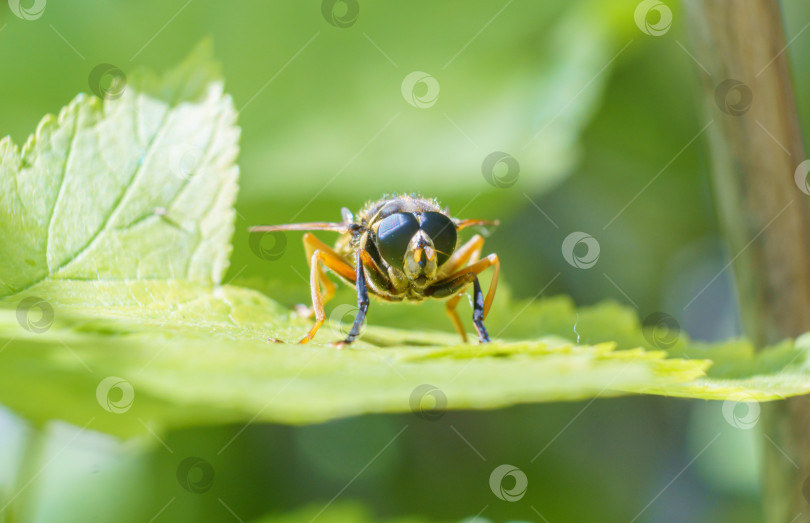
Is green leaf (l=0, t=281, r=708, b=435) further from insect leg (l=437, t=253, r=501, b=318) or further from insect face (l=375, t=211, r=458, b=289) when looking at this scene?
insect leg (l=437, t=253, r=501, b=318)

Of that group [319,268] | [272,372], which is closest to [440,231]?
[319,268]

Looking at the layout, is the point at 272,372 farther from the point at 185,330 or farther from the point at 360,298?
the point at 360,298

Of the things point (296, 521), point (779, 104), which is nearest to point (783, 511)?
point (779, 104)

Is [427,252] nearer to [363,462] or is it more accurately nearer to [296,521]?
[296,521]

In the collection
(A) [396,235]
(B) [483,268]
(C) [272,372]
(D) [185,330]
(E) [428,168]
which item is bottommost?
(C) [272,372]

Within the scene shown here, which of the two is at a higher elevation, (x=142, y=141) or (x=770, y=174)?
(x=142, y=141)

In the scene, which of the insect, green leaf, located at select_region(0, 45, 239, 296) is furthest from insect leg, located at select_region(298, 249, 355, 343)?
green leaf, located at select_region(0, 45, 239, 296)
